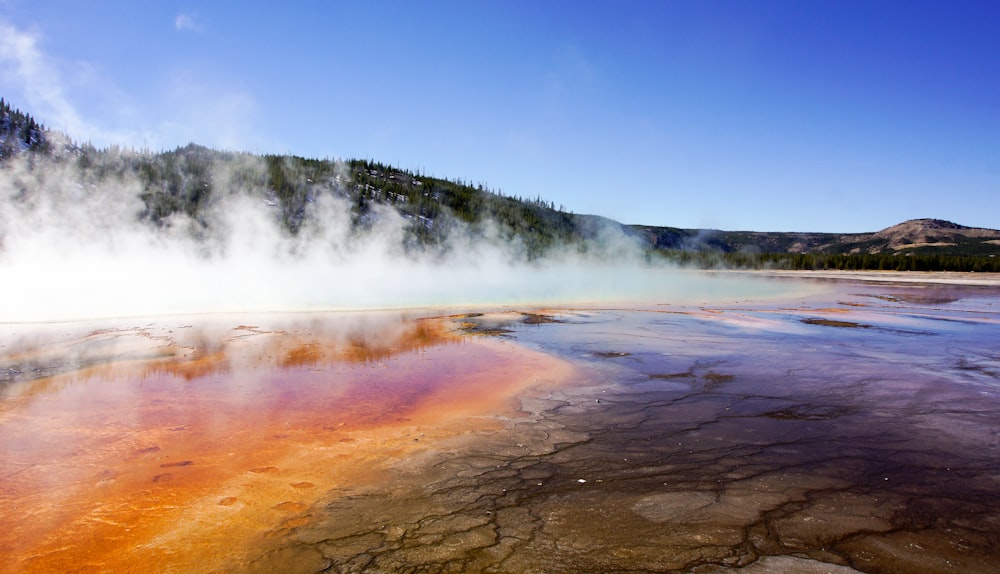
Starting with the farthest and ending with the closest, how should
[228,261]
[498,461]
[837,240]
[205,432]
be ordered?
[837,240], [228,261], [205,432], [498,461]

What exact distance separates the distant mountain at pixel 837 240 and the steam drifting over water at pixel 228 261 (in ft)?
222

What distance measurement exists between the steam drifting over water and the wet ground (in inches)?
423

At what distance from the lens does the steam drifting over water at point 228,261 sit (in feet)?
67.3

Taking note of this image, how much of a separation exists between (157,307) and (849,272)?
2891 inches

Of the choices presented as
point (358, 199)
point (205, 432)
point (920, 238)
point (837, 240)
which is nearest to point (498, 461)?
point (205, 432)

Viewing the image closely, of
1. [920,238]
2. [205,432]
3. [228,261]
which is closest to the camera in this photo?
[205,432]

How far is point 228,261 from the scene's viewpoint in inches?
1481

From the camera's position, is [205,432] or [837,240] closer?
[205,432]

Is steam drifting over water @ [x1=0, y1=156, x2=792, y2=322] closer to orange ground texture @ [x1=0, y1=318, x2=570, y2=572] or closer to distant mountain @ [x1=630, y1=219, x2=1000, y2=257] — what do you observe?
orange ground texture @ [x1=0, y1=318, x2=570, y2=572]

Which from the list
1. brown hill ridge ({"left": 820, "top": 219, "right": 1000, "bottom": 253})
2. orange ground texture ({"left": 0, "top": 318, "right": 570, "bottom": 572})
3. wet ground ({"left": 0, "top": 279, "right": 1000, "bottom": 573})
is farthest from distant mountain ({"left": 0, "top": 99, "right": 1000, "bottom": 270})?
wet ground ({"left": 0, "top": 279, "right": 1000, "bottom": 573})

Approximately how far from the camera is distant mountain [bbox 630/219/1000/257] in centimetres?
11394

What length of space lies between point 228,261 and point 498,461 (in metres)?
37.7

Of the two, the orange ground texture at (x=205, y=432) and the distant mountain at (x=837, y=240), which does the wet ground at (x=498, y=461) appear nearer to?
the orange ground texture at (x=205, y=432)

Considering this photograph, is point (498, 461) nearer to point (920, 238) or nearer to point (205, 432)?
point (205, 432)
